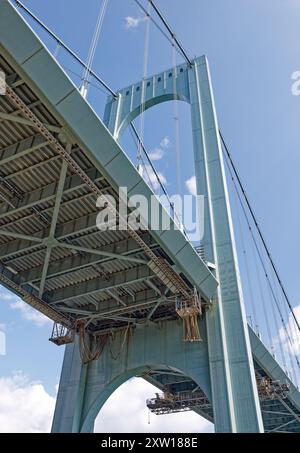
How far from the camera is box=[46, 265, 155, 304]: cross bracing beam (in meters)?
19.7

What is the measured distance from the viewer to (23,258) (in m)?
19.3

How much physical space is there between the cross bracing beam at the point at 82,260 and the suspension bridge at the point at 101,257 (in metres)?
0.06

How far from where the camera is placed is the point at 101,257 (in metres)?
19.1

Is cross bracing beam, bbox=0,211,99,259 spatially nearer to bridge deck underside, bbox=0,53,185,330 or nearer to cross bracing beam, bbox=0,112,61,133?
bridge deck underside, bbox=0,53,185,330

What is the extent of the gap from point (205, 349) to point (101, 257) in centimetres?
656

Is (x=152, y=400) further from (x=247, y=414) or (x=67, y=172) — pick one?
(x=67, y=172)

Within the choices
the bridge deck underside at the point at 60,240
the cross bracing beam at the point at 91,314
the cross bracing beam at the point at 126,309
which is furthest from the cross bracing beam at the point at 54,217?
the cross bracing beam at the point at 126,309

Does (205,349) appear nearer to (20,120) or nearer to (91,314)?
(91,314)

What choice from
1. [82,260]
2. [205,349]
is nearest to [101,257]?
[82,260]

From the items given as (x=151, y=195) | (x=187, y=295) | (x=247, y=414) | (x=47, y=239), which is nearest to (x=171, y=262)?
(x=187, y=295)

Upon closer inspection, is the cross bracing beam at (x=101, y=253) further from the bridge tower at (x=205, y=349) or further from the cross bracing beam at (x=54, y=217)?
the bridge tower at (x=205, y=349)

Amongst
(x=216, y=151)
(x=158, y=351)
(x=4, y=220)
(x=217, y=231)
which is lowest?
(x=158, y=351)

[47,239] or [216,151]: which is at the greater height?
[216,151]

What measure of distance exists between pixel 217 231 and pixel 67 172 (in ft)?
29.8
